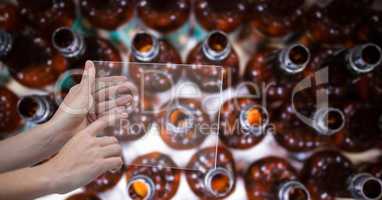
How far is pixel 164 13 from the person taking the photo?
102 cm

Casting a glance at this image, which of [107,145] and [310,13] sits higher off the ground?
[310,13]

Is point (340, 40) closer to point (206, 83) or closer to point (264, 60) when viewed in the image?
point (264, 60)

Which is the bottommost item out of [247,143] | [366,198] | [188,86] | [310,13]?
[366,198]

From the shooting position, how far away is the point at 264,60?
1.04m

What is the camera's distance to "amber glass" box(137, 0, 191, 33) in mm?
1001

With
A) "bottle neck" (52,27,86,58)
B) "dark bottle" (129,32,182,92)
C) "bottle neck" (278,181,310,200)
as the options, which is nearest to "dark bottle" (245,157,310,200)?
"bottle neck" (278,181,310,200)

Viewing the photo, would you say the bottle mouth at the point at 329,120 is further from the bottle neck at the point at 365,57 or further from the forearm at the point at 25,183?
the forearm at the point at 25,183

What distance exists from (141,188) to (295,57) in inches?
18.6

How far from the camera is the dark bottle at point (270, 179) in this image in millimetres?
886

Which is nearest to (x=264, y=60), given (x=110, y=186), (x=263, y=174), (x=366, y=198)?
(x=263, y=174)

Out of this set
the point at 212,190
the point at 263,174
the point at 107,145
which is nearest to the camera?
the point at 107,145

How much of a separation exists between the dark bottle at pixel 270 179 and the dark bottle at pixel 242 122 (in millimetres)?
67

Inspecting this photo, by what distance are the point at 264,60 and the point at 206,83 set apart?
0.67ft

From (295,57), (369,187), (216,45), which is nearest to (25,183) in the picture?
(216,45)
